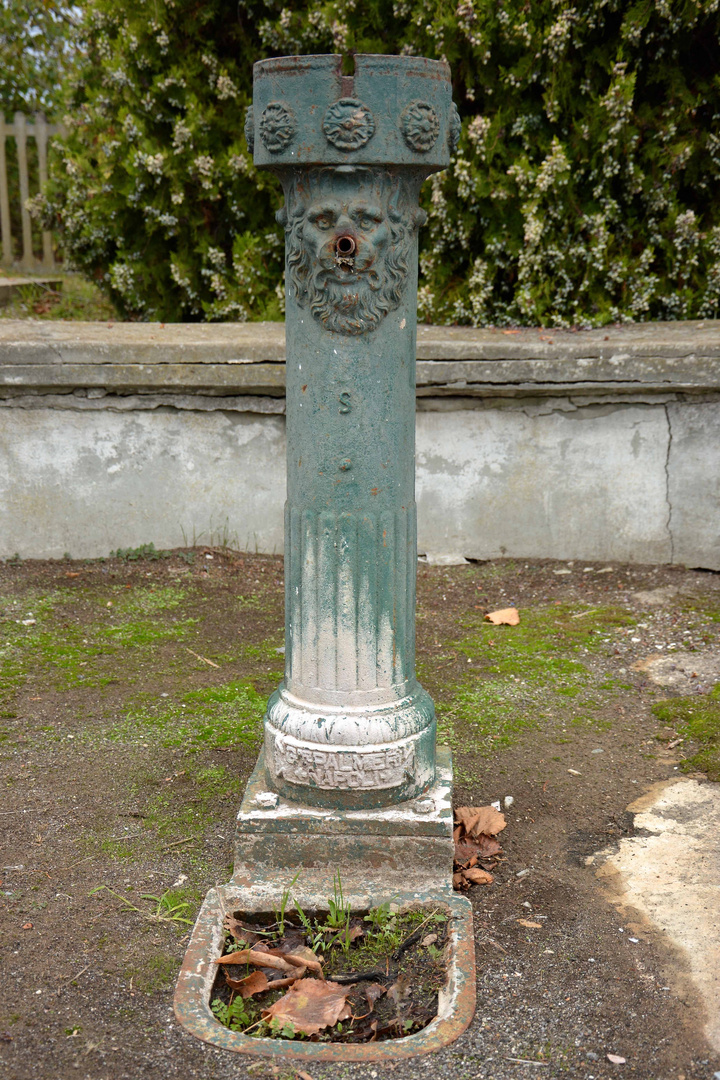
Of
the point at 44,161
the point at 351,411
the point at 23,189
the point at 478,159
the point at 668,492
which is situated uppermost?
the point at 44,161

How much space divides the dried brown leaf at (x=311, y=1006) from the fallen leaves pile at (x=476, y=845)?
57 centimetres

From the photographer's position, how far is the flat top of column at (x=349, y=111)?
2318 millimetres

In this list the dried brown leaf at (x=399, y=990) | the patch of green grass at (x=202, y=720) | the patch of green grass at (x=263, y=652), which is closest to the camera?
the dried brown leaf at (x=399, y=990)

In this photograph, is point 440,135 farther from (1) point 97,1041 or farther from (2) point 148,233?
(2) point 148,233

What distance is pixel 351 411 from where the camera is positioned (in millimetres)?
2496

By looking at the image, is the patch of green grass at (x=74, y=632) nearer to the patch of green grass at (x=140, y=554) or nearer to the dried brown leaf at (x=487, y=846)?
the patch of green grass at (x=140, y=554)

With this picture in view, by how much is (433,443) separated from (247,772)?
2321mm

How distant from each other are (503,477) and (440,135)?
280 centimetres

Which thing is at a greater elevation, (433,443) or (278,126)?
(278,126)

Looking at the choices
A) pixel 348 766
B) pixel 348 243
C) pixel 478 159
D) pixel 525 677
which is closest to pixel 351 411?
pixel 348 243

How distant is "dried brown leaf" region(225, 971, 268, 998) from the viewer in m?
2.28

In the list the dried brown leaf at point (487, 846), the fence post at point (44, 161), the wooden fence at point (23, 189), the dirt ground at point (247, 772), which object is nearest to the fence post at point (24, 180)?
the wooden fence at point (23, 189)

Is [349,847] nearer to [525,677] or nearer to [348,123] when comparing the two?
[525,677]

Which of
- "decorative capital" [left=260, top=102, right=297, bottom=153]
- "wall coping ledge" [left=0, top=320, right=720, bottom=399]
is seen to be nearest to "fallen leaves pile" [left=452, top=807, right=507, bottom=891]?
"decorative capital" [left=260, top=102, right=297, bottom=153]
